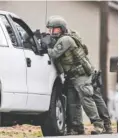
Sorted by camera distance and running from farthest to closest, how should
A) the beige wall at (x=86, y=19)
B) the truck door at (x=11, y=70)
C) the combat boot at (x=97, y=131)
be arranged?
1. the beige wall at (x=86, y=19)
2. the combat boot at (x=97, y=131)
3. the truck door at (x=11, y=70)

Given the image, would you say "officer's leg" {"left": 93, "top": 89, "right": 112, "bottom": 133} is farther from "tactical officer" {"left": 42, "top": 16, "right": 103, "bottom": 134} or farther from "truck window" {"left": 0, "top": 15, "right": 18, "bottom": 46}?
"truck window" {"left": 0, "top": 15, "right": 18, "bottom": 46}

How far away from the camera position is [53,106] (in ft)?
37.0

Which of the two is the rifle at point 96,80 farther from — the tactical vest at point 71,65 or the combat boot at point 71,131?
the combat boot at point 71,131

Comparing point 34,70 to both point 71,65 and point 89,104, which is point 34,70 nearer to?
point 71,65

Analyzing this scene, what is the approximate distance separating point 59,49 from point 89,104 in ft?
3.31

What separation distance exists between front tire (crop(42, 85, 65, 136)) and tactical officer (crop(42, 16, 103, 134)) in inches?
12.0

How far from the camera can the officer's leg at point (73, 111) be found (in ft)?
38.5

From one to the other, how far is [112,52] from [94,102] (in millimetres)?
16411

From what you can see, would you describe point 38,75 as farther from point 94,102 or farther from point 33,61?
point 94,102

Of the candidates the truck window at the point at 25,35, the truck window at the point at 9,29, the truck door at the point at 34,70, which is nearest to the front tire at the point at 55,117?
the truck door at the point at 34,70

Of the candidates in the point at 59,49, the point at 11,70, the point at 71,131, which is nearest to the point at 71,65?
the point at 59,49

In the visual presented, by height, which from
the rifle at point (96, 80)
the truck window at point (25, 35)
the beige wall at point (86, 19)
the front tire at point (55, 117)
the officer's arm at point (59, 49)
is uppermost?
the beige wall at point (86, 19)

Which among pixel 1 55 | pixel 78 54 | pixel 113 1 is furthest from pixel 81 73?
pixel 113 1

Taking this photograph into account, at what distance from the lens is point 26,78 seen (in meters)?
10.5
